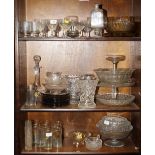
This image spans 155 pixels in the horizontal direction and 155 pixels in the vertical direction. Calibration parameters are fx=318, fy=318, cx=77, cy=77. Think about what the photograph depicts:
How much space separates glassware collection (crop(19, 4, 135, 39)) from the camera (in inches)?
80.3

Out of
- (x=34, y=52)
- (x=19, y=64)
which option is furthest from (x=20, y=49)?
(x=34, y=52)

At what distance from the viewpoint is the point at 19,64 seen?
1.94m

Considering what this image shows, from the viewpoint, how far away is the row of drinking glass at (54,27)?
204 cm

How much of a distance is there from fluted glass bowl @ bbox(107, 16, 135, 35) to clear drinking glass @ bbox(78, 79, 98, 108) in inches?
13.7

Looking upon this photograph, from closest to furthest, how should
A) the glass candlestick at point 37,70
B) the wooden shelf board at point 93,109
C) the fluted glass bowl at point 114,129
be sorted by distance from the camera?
the wooden shelf board at point 93,109
the fluted glass bowl at point 114,129
the glass candlestick at point 37,70

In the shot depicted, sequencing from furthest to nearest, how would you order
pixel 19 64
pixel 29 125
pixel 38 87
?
pixel 38 87, pixel 29 125, pixel 19 64

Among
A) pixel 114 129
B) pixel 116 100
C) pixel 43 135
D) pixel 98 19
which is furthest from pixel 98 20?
pixel 43 135

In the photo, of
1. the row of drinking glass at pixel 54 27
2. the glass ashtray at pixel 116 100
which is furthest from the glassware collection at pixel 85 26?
the glass ashtray at pixel 116 100

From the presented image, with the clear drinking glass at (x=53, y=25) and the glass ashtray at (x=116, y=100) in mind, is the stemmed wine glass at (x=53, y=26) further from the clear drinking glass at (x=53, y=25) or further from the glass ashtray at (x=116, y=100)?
the glass ashtray at (x=116, y=100)

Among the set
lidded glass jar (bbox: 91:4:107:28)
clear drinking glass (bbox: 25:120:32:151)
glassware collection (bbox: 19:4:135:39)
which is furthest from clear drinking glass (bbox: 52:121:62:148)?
lidded glass jar (bbox: 91:4:107:28)

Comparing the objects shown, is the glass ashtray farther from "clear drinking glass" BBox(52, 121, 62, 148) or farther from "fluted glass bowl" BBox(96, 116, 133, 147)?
"clear drinking glass" BBox(52, 121, 62, 148)
